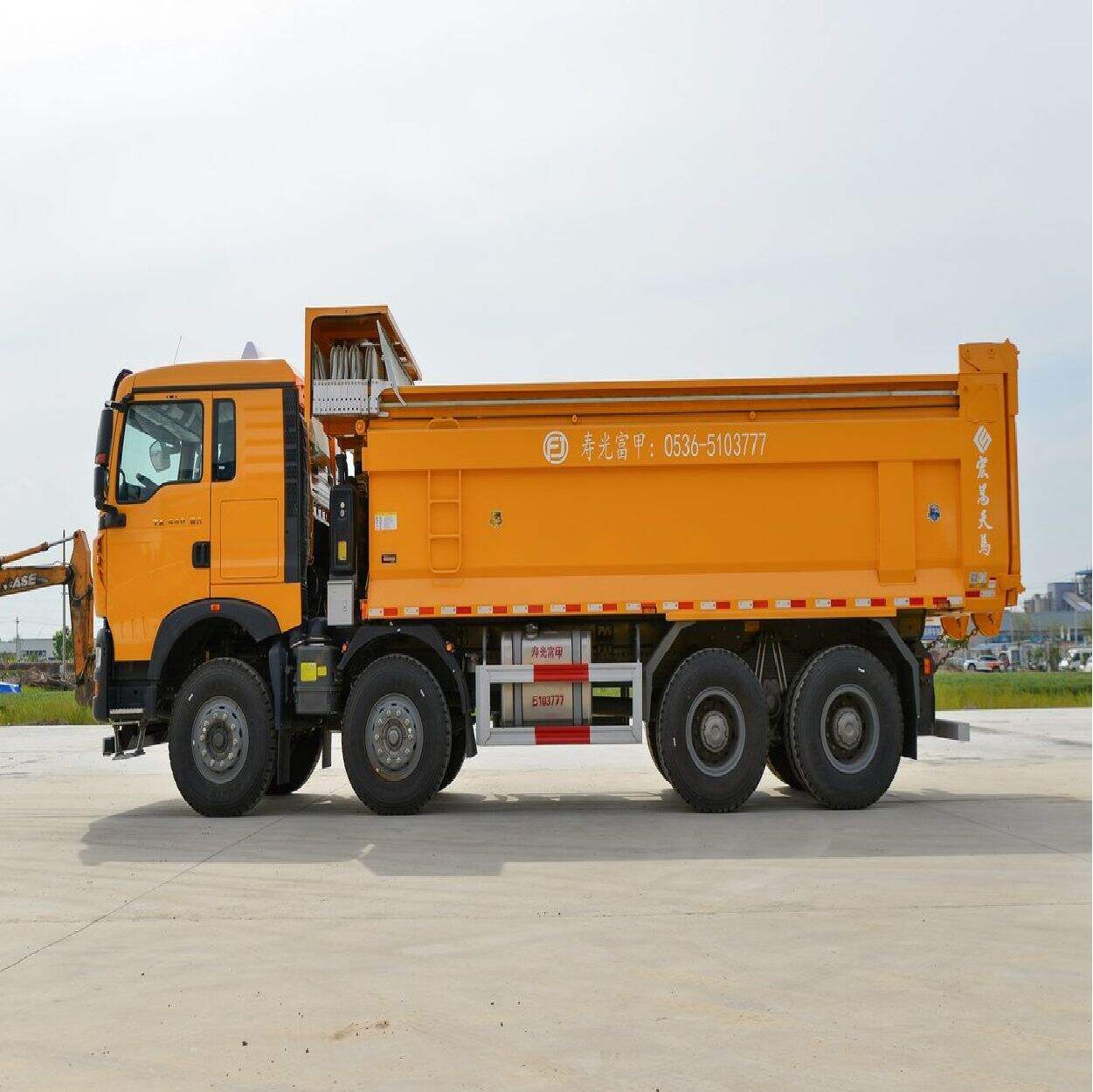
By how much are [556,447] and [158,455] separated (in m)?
3.29

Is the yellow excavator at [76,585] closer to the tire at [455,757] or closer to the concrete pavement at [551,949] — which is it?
the concrete pavement at [551,949]

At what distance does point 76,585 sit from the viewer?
12.0 metres

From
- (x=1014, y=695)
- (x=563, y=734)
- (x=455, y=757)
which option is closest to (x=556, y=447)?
(x=563, y=734)

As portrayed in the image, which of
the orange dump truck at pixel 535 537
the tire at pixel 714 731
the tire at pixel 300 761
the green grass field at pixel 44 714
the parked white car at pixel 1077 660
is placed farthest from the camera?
the parked white car at pixel 1077 660

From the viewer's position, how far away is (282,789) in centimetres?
1186

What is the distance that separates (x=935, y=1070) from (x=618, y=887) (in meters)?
3.13

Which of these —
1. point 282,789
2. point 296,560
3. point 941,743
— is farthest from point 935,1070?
point 941,743

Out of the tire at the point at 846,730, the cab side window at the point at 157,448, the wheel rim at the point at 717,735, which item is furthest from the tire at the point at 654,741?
the cab side window at the point at 157,448

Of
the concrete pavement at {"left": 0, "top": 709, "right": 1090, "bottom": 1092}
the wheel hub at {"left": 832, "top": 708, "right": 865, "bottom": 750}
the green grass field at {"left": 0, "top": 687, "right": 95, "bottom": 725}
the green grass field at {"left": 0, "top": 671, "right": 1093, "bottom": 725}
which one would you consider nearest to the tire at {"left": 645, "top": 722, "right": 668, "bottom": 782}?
the concrete pavement at {"left": 0, "top": 709, "right": 1090, "bottom": 1092}

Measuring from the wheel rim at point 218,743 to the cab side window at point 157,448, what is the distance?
6.20 feet

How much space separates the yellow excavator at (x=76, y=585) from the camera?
1120cm

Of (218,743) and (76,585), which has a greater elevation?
(76,585)

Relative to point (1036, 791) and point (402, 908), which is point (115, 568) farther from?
point (1036, 791)

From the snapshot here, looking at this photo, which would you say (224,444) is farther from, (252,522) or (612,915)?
(612,915)
